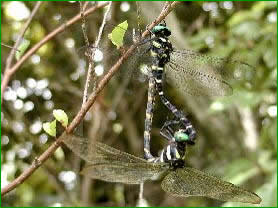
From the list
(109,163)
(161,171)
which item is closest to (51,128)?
(109,163)

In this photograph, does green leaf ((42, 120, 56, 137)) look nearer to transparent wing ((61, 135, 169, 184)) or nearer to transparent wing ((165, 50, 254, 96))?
transparent wing ((61, 135, 169, 184))

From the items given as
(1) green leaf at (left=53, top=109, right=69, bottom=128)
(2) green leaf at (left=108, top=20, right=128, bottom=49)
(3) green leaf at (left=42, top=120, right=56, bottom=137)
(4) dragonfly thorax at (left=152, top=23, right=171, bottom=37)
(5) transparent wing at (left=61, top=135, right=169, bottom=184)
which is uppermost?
(4) dragonfly thorax at (left=152, top=23, right=171, bottom=37)

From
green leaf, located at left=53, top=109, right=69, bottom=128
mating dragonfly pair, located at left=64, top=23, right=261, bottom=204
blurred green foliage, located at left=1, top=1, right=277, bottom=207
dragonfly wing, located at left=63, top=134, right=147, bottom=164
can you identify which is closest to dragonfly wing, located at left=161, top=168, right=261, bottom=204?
A: mating dragonfly pair, located at left=64, top=23, right=261, bottom=204

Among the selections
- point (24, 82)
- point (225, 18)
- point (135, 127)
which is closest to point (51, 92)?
point (24, 82)

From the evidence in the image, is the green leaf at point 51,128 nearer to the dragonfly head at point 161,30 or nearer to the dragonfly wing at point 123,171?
the dragonfly wing at point 123,171

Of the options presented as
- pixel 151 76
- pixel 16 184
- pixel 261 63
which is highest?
pixel 261 63

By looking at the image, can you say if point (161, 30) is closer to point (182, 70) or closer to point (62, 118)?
point (182, 70)

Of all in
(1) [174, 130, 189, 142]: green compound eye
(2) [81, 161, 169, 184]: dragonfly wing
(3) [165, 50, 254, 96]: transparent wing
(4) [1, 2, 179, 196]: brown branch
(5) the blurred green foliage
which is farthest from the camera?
(5) the blurred green foliage

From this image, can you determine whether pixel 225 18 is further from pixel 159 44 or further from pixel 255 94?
pixel 159 44
